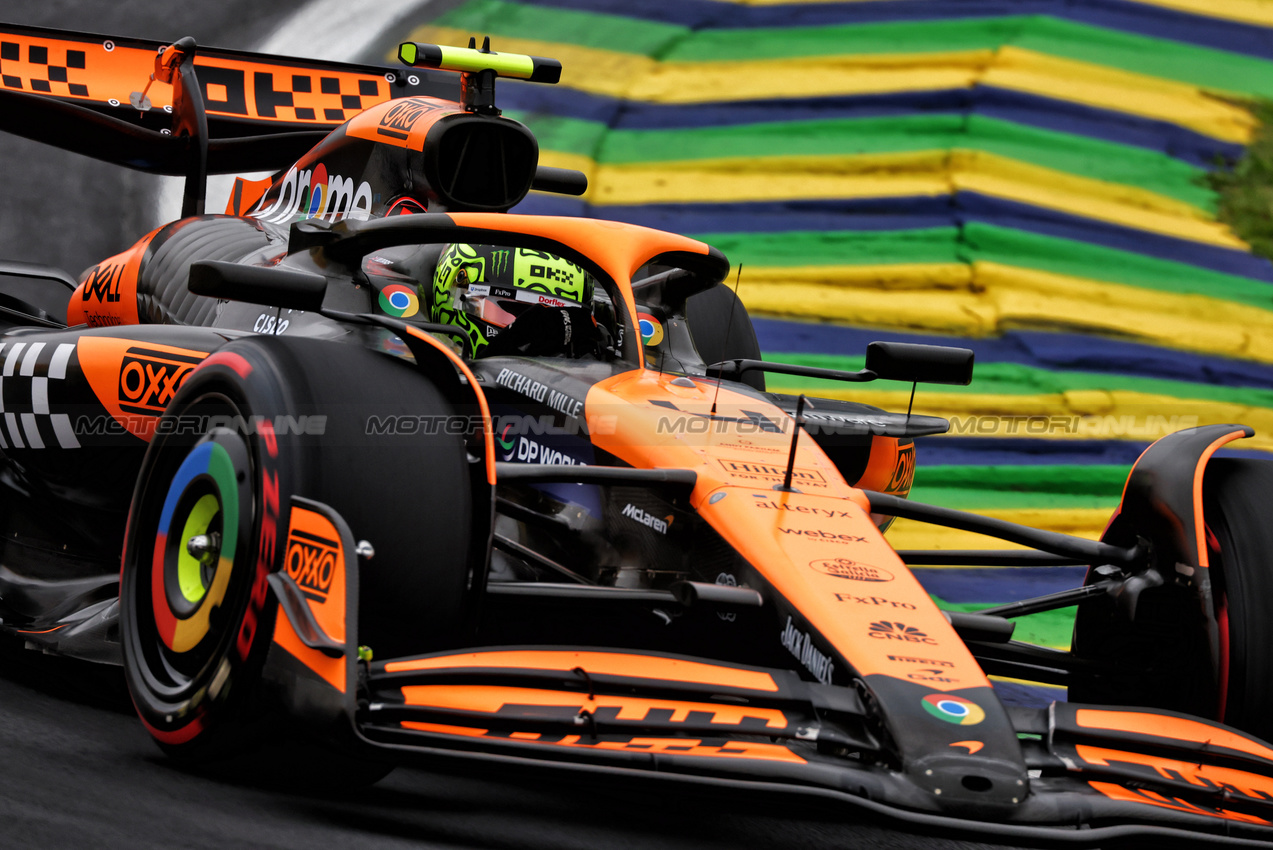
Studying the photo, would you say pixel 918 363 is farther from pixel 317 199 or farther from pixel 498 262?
pixel 317 199

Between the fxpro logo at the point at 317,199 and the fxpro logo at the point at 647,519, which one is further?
the fxpro logo at the point at 317,199

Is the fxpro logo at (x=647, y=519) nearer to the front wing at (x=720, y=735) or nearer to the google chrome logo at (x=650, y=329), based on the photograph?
the front wing at (x=720, y=735)

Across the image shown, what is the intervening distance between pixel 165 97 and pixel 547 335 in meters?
2.56

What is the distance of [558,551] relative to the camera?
11.2 feet

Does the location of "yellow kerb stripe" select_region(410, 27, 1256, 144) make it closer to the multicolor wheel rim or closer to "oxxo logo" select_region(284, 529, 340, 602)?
the multicolor wheel rim

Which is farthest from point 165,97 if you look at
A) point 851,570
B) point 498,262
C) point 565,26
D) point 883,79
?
point 565,26

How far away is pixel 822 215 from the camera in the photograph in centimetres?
877

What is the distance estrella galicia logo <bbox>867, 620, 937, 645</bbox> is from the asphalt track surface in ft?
1.27

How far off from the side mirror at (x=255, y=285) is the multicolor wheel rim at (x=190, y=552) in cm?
36

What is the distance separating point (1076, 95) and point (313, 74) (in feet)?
16.9

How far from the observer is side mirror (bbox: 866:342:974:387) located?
3557 millimetres

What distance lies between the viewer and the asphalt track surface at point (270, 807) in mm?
2422

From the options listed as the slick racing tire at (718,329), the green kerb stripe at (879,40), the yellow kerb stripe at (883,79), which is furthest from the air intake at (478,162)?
the green kerb stripe at (879,40)

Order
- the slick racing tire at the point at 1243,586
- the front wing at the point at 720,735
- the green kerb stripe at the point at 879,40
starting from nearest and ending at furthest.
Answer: the front wing at the point at 720,735 → the slick racing tire at the point at 1243,586 → the green kerb stripe at the point at 879,40
